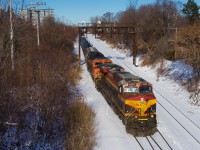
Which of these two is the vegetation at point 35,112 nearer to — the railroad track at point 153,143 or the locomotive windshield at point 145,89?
the railroad track at point 153,143

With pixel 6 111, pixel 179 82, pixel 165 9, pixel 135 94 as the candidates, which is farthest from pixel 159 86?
pixel 165 9

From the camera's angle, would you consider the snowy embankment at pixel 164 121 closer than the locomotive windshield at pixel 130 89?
Yes

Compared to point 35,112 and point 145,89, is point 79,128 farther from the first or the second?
point 145,89

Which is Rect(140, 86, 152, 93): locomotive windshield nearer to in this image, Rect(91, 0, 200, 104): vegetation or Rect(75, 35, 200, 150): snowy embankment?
Rect(75, 35, 200, 150): snowy embankment

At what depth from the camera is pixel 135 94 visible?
56.5ft

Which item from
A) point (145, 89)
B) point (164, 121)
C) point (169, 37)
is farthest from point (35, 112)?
point (169, 37)

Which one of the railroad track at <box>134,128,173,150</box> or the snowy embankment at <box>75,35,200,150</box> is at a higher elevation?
the snowy embankment at <box>75,35,200,150</box>

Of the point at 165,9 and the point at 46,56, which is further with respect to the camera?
the point at 165,9

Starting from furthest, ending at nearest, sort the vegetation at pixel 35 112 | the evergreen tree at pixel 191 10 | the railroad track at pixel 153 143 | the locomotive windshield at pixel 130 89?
the evergreen tree at pixel 191 10
the locomotive windshield at pixel 130 89
the railroad track at pixel 153 143
the vegetation at pixel 35 112

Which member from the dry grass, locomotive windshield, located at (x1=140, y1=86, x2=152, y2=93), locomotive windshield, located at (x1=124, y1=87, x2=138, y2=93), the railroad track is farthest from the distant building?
the railroad track

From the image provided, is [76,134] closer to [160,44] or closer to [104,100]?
[104,100]

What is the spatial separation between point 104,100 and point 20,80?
8836mm

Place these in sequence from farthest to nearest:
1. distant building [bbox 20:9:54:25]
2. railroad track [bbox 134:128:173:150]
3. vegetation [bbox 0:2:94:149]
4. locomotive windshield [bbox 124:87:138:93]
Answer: distant building [bbox 20:9:54:25]
locomotive windshield [bbox 124:87:138:93]
railroad track [bbox 134:128:173:150]
vegetation [bbox 0:2:94:149]

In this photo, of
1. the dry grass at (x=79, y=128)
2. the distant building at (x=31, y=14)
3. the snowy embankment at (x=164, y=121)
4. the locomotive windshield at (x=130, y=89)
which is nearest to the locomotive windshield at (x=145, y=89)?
the locomotive windshield at (x=130, y=89)
